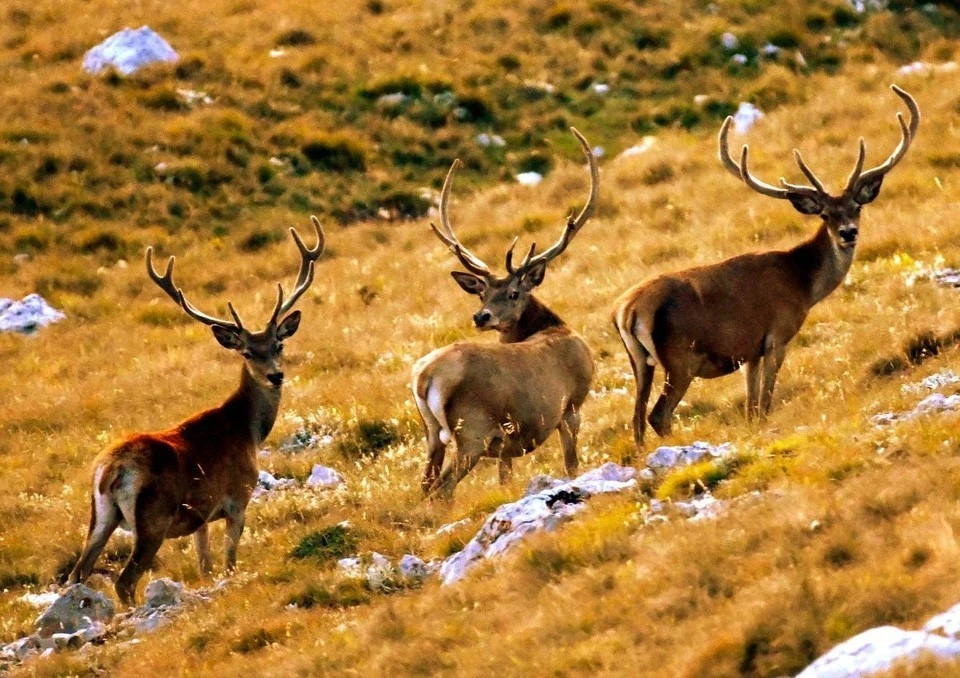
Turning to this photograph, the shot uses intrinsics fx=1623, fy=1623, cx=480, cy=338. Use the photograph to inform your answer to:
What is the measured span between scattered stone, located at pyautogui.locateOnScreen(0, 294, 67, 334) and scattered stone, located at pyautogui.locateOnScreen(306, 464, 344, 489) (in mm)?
7146

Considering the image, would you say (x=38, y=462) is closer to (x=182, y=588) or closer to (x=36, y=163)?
(x=182, y=588)

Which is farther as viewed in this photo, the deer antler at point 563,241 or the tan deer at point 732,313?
the deer antler at point 563,241

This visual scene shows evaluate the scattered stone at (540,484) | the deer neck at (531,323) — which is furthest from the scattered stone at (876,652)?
the deer neck at (531,323)

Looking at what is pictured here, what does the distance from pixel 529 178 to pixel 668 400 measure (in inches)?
438

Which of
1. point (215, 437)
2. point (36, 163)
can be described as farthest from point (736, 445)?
point (36, 163)

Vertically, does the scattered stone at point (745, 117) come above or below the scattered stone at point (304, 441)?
above

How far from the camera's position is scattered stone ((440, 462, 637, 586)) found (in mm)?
8836

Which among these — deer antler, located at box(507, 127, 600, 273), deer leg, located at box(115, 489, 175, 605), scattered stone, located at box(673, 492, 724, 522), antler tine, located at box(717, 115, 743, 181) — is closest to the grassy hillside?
scattered stone, located at box(673, 492, 724, 522)

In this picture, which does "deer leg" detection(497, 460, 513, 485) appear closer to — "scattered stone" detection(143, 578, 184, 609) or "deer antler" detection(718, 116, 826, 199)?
"scattered stone" detection(143, 578, 184, 609)

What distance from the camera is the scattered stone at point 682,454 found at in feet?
30.5

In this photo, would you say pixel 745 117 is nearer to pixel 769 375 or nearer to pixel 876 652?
pixel 769 375

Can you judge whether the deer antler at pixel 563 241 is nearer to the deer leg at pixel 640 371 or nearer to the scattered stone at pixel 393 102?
the deer leg at pixel 640 371

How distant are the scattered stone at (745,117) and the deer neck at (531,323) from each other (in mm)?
9868

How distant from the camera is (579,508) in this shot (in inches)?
353
